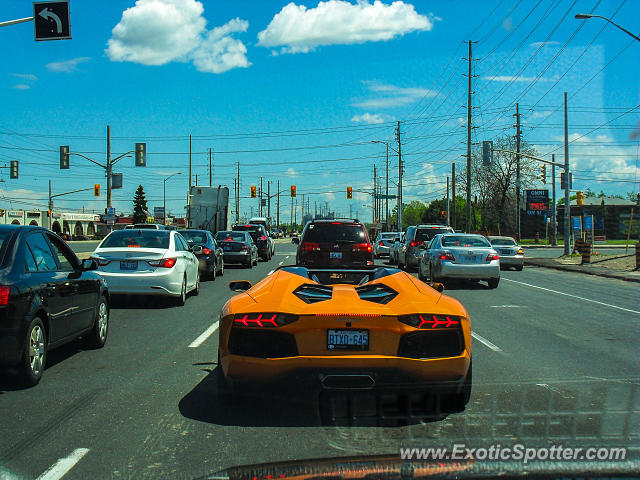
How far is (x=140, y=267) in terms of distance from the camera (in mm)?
13648

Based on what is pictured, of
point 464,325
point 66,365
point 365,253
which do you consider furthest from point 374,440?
point 365,253

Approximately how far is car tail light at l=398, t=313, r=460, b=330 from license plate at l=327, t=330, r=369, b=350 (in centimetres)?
33

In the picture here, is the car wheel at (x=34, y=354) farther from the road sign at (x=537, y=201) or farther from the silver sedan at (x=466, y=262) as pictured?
the road sign at (x=537, y=201)

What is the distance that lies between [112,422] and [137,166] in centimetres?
3350

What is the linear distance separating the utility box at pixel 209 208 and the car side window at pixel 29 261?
31.2 m

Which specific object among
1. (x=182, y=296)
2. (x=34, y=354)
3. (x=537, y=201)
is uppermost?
(x=537, y=201)

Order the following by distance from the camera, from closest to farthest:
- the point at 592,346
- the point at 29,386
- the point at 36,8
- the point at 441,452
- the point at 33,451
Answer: the point at 441,452, the point at 33,451, the point at 29,386, the point at 592,346, the point at 36,8

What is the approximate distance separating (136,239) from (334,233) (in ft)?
A: 17.9

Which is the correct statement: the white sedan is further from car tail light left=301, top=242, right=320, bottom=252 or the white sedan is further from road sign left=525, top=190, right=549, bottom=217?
road sign left=525, top=190, right=549, bottom=217

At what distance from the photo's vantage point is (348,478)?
294cm

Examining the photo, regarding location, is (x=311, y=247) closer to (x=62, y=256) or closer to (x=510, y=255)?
(x=62, y=256)

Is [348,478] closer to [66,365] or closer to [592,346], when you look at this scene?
[66,365]

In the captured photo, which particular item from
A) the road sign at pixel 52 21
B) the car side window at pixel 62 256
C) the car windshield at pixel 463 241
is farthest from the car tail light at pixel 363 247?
the car side window at pixel 62 256

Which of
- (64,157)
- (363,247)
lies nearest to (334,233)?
(363,247)
